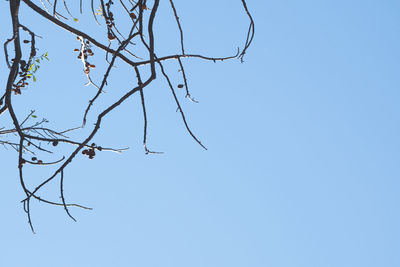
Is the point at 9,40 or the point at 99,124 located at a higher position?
the point at 9,40

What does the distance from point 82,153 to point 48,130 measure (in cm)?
84

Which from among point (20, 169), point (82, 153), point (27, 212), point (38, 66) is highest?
point (38, 66)

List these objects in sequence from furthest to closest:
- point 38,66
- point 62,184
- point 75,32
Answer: point 38,66, point 75,32, point 62,184

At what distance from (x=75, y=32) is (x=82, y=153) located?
725 mm

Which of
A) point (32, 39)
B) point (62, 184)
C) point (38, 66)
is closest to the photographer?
point (62, 184)

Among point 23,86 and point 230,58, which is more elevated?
point 23,86

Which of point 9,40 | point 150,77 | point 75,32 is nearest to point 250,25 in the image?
point 150,77

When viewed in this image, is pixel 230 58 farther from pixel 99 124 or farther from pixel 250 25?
pixel 99 124

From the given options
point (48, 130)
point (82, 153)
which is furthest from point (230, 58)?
point (48, 130)

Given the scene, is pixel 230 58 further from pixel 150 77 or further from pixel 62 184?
pixel 62 184

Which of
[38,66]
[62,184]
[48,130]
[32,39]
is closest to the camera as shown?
[62,184]

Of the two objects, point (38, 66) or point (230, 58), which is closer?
point (230, 58)

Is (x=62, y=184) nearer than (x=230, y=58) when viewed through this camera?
Yes

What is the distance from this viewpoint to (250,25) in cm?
247
